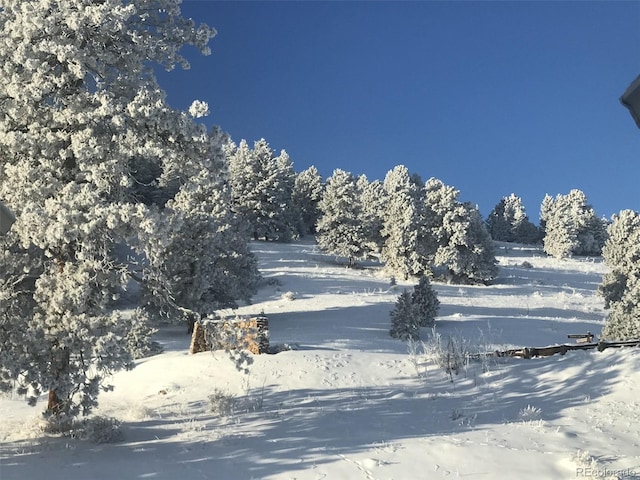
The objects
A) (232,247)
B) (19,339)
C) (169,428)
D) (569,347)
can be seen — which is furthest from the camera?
(232,247)

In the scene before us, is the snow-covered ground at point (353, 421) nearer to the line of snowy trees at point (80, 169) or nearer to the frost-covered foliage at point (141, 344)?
the line of snowy trees at point (80, 169)

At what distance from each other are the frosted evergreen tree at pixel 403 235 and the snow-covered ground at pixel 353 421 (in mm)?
28750

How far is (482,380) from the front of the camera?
42.2 ft

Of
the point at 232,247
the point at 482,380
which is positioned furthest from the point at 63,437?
the point at 232,247

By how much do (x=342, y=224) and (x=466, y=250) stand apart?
11.8m

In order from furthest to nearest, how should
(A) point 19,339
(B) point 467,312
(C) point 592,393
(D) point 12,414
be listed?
(B) point 467,312, (C) point 592,393, (D) point 12,414, (A) point 19,339

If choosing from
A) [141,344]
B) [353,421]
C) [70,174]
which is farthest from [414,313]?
[70,174]

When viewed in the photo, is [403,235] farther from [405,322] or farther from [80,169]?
[80,169]

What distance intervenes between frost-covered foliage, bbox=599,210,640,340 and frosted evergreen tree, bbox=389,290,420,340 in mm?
9564

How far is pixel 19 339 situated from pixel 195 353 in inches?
265

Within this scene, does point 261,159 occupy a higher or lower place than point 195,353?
higher

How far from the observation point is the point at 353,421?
1009 centimetres

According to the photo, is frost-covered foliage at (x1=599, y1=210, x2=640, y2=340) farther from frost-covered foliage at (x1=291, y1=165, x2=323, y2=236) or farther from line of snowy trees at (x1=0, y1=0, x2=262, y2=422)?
frost-covered foliage at (x1=291, y1=165, x2=323, y2=236)

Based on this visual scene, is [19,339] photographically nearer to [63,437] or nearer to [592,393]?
[63,437]
